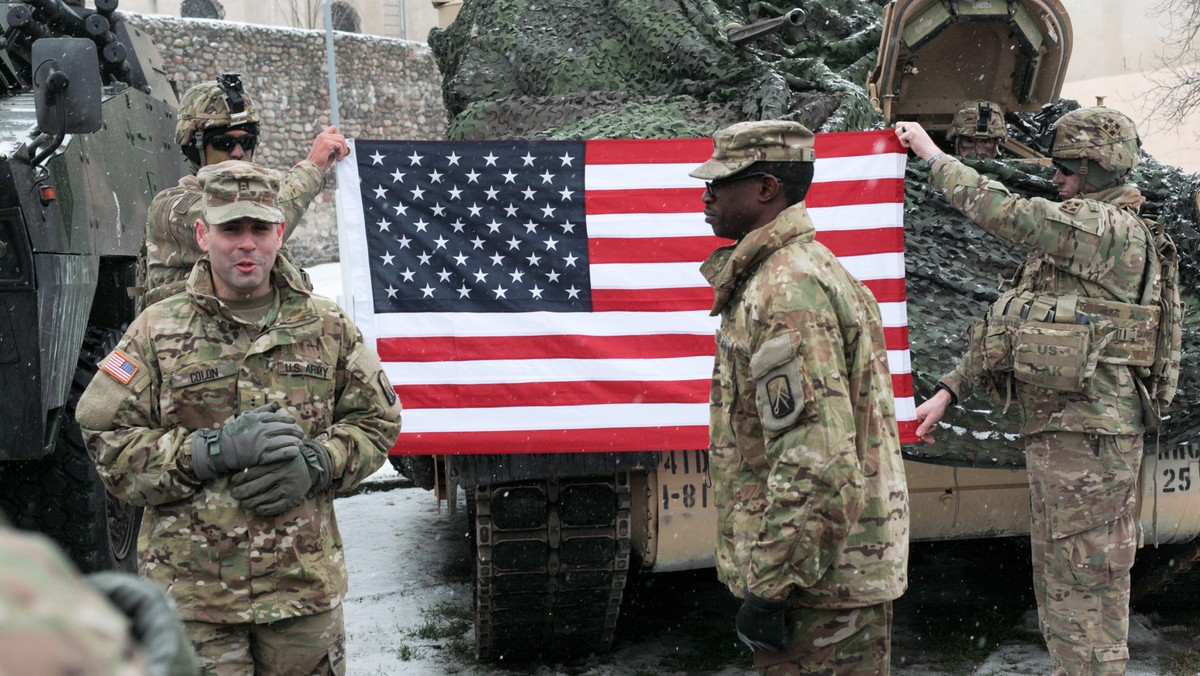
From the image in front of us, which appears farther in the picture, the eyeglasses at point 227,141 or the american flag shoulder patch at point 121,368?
the eyeglasses at point 227,141

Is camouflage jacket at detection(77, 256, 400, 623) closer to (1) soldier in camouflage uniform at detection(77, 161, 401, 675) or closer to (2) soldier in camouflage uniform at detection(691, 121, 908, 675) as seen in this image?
(1) soldier in camouflage uniform at detection(77, 161, 401, 675)

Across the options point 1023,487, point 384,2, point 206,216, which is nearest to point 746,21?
point 1023,487

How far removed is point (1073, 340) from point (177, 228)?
8.70 ft

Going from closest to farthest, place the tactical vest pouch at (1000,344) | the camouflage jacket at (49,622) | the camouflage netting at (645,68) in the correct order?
1. the camouflage jacket at (49,622)
2. the tactical vest pouch at (1000,344)
3. the camouflage netting at (645,68)

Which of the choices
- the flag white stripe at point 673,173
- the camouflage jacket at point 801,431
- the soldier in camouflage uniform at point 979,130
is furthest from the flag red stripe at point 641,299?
the camouflage jacket at point 801,431

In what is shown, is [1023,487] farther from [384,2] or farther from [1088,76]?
[384,2]

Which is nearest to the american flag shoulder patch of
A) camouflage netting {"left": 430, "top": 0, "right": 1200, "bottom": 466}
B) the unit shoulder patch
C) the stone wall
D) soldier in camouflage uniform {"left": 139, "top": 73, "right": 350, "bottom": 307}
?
soldier in camouflage uniform {"left": 139, "top": 73, "right": 350, "bottom": 307}

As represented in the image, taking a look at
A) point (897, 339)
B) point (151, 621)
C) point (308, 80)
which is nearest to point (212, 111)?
point (897, 339)

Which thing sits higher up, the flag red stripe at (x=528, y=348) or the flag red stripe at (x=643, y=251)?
the flag red stripe at (x=643, y=251)

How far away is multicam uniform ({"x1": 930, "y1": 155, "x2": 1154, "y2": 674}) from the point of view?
3594 mm

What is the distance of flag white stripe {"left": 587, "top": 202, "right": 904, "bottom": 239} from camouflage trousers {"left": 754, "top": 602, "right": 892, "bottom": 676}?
78.6 inches

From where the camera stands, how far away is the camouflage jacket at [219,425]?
265cm

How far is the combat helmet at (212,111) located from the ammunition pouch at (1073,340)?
2458 millimetres

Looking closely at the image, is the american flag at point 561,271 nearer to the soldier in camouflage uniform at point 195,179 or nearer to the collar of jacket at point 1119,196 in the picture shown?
the soldier in camouflage uniform at point 195,179
